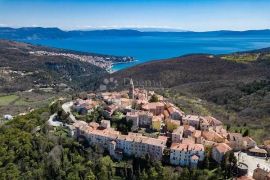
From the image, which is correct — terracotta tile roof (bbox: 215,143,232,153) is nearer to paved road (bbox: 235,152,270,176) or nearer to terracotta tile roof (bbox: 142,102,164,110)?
paved road (bbox: 235,152,270,176)

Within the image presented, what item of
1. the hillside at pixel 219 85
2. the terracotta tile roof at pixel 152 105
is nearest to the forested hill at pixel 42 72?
the hillside at pixel 219 85

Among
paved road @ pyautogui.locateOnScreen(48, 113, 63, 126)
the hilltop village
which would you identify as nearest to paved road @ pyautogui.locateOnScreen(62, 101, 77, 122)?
the hilltop village

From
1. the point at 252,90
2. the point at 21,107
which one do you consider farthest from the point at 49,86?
the point at 252,90

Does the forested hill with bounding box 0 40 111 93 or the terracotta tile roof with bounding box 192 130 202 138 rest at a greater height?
the terracotta tile roof with bounding box 192 130 202 138

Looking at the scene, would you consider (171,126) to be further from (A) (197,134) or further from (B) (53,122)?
(B) (53,122)

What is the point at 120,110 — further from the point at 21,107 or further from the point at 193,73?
the point at 193,73

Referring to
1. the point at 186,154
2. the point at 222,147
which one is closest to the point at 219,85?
the point at 222,147
